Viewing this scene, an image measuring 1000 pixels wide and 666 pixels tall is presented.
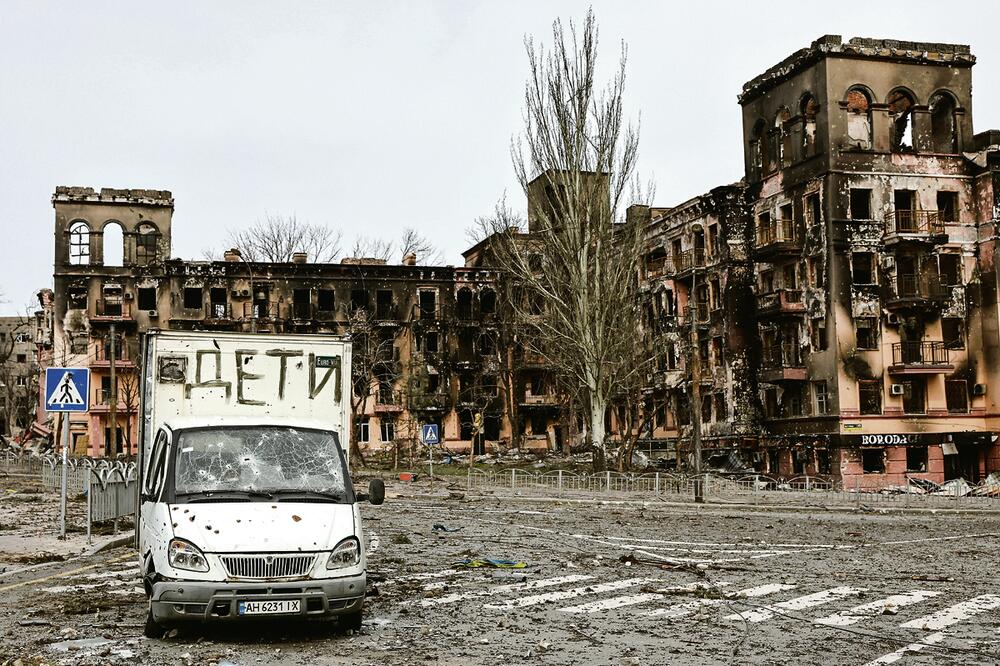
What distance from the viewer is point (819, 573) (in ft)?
53.0

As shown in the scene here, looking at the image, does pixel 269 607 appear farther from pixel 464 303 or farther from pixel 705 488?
pixel 464 303

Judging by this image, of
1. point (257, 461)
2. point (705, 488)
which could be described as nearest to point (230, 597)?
point (257, 461)

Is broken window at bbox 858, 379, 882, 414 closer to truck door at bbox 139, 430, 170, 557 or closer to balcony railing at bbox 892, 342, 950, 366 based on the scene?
balcony railing at bbox 892, 342, 950, 366

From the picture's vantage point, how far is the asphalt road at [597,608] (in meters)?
9.91

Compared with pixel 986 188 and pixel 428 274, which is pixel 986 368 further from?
pixel 428 274

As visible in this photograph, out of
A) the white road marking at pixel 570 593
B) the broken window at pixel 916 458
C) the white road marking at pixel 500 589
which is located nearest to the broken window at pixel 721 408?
the broken window at pixel 916 458

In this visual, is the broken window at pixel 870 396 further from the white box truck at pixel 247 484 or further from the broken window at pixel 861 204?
the white box truck at pixel 247 484

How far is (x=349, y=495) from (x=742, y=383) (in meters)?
49.8

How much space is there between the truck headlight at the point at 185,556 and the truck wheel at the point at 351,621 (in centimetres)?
147

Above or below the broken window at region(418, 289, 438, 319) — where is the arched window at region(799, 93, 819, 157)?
above

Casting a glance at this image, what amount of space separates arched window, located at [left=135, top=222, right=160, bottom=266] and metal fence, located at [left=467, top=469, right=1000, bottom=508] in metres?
38.8

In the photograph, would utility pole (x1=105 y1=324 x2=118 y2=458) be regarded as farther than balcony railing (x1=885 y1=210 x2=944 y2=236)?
Yes

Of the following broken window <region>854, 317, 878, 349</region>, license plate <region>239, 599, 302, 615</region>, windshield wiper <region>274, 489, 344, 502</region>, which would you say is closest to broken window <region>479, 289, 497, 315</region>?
broken window <region>854, 317, 878, 349</region>

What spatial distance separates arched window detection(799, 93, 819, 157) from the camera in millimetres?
55625
